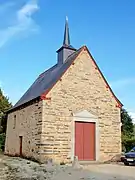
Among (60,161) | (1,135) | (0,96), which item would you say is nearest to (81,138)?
(60,161)

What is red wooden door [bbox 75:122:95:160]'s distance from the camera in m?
19.0

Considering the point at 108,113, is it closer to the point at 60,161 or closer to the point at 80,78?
the point at 80,78

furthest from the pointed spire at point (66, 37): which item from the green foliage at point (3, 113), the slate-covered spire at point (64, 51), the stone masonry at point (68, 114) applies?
the green foliage at point (3, 113)

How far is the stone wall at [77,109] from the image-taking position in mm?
18062

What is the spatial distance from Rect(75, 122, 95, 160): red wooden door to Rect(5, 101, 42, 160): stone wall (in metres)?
2.77

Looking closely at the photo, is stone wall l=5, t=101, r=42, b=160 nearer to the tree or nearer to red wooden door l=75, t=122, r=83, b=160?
red wooden door l=75, t=122, r=83, b=160

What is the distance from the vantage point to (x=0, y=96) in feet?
117

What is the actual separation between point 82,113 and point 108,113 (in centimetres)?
234

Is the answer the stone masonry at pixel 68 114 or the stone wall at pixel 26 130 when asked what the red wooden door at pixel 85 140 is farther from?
the stone wall at pixel 26 130

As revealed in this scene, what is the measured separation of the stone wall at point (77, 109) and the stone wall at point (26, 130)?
75 cm

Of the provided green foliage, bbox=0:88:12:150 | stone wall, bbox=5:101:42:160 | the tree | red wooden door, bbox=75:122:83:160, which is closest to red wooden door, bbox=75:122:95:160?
red wooden door, bbox=75:122:83:160

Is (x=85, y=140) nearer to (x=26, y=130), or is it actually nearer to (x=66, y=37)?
(x=26, y=130)

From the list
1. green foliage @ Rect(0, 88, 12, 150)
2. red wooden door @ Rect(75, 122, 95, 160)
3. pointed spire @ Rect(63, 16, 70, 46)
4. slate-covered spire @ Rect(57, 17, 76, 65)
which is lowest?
red wooden door @ Rect(75, 122, 95, 160)

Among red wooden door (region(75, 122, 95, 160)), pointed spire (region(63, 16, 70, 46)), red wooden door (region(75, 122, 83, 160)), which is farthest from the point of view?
pointed spire (region(63, 16, 70, 46))
